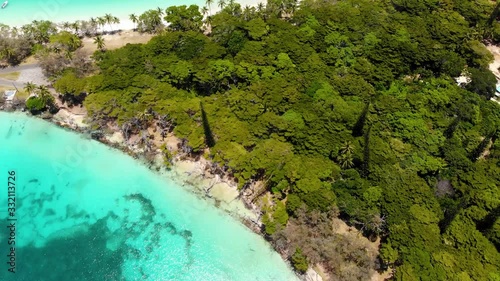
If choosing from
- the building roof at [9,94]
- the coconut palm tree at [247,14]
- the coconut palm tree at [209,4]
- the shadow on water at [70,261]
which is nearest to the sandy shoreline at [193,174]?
the building roof at [9,94]

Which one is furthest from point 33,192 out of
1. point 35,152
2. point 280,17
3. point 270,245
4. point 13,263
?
point 280,17

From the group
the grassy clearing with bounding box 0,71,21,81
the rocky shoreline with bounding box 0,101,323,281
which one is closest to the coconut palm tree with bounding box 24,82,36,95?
the rocky shoreline with bounding box 0,101,323,281

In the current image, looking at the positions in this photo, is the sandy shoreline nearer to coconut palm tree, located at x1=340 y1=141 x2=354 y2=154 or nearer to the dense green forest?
the dense green forest

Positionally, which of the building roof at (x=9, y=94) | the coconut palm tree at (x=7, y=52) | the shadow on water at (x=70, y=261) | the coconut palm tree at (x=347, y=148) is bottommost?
the shadow on water at (x=70, y=261)

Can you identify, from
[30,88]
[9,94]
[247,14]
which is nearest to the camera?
[30,88]

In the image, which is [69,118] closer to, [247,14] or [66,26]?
[66,26]

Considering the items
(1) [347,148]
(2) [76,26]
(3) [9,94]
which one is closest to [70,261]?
(3) [9,94]

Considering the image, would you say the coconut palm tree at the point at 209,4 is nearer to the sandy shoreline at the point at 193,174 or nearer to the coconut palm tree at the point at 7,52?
the sandy shoreline at the point at 193,174
